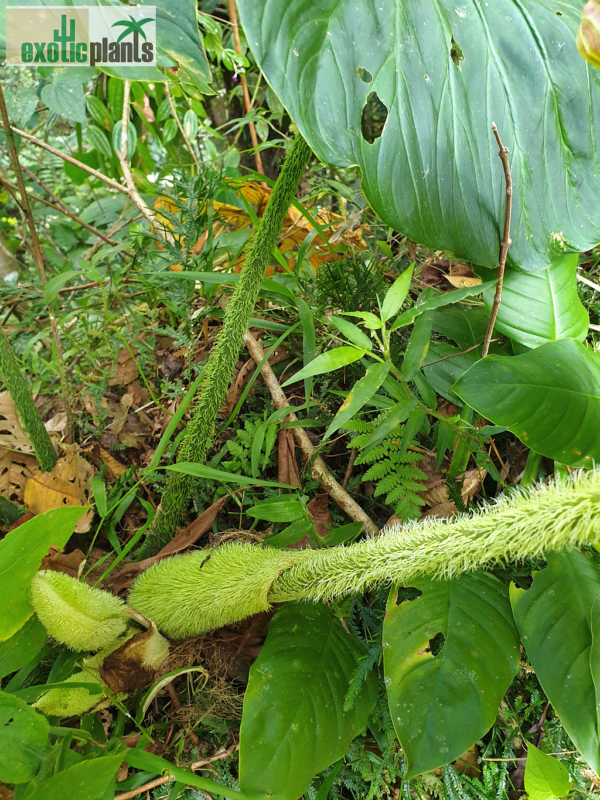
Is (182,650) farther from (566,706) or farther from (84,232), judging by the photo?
(84,232)

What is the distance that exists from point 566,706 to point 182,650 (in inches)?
23.3

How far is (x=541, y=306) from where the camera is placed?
0.92m

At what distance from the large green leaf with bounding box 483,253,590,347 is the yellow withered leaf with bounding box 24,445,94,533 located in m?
0.92

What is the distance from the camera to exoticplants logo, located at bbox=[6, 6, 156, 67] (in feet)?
2.29

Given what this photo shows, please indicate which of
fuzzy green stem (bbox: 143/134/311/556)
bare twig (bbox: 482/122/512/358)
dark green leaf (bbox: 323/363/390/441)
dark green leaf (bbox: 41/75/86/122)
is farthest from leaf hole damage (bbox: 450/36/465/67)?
dark green leaf (bbox: 41/75/86/122)

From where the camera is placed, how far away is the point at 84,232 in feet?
7.79

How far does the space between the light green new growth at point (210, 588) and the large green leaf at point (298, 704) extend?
0.08m

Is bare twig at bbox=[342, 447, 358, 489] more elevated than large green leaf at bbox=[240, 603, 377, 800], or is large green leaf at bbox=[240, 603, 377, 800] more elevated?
bare twig at bbox=[342, 447, 358, 489]

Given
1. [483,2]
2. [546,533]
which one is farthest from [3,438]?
[483,2]

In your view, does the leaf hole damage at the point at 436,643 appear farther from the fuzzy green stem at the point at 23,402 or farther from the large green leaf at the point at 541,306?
the fuzzy green stem at the point at 23,402

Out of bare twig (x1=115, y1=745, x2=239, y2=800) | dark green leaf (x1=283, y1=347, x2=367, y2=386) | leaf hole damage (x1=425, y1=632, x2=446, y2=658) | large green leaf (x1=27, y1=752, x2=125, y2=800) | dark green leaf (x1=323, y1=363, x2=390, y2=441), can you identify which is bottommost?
bare twig (x1=115, y1=745, x2=239, y2=800)

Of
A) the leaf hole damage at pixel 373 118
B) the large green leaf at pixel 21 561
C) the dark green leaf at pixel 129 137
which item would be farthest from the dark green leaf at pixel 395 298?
the leaf hole damage at pixel 373 118

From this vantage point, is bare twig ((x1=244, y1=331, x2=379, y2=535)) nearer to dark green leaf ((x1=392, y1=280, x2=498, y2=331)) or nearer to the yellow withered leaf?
dark green leaf ((x1=392, y1=280, x2=498, y2=331))

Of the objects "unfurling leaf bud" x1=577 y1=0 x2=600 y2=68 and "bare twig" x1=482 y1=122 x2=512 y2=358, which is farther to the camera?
"bare twig" x1=482 y1=122 x2=512 y2=358
